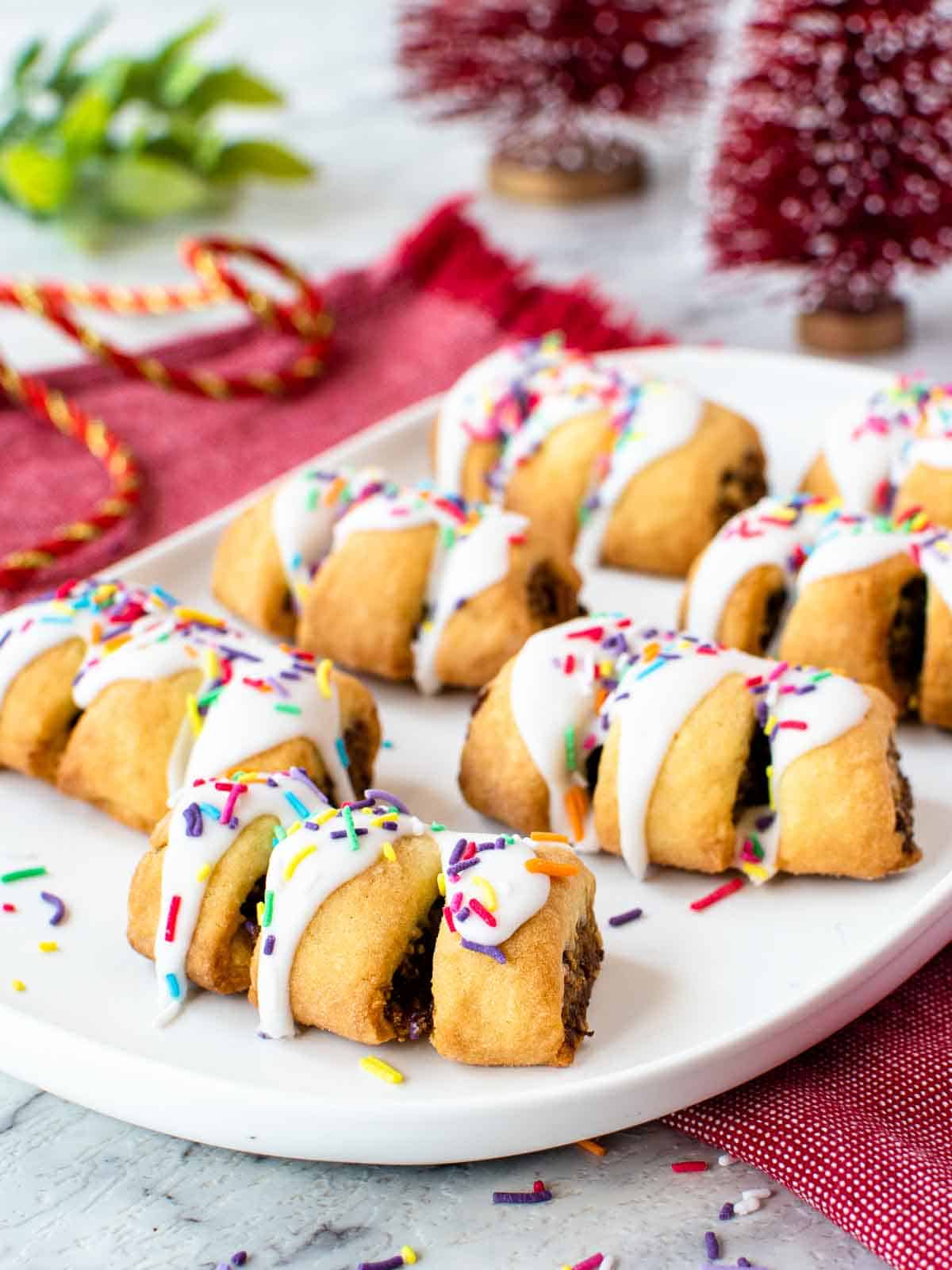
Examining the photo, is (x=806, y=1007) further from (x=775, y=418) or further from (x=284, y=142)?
(x=284, y=142)

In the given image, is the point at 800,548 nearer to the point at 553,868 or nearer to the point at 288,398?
the point at 553,868

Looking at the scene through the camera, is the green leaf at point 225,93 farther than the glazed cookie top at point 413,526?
Yes

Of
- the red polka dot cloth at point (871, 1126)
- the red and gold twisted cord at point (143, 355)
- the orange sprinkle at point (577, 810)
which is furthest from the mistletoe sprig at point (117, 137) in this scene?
the red polka dot cloth at point (871, 1126)

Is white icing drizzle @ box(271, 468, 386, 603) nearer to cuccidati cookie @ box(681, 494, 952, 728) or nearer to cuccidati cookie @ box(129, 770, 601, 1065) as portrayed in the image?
cuccidati cookie @ box(681, 494, 952, 728)

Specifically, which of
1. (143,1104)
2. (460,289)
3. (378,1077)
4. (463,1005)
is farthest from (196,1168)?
(460,289)

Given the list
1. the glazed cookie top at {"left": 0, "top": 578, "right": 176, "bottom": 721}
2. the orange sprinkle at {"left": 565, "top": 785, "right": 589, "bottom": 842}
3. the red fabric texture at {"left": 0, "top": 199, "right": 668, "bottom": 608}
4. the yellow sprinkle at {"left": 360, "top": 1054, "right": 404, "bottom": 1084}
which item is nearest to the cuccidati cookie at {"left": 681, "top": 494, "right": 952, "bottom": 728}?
the orange sprinkle at {"left": 565, "top": 785, "right": 589, "bottom": 842}

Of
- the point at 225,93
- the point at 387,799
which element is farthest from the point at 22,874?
the point at 225,93

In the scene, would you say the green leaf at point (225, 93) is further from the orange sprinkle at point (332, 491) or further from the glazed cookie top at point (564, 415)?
the orange sprinkle at point (332, 491)
